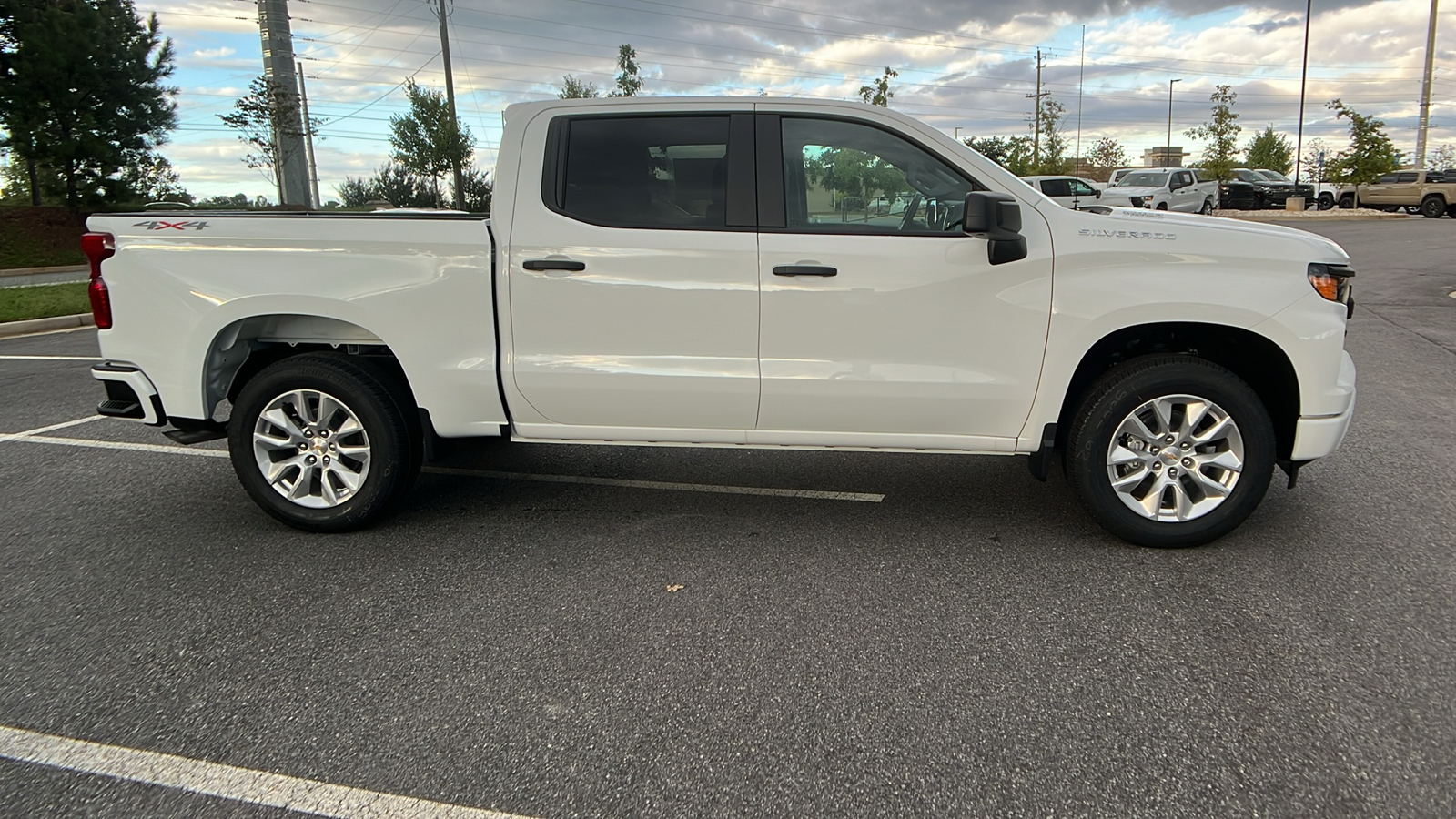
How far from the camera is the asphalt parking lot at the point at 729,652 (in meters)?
2.57

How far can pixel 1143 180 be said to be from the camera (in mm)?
31594

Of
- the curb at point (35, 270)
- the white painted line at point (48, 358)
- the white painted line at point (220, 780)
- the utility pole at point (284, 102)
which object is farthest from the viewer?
the utility pole at point (284, 102)

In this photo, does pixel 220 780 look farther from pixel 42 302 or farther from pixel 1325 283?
pixel 42 302

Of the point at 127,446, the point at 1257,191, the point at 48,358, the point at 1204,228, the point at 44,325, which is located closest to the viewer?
the point at 1204,228

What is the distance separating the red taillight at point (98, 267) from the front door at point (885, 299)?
3.09 metres

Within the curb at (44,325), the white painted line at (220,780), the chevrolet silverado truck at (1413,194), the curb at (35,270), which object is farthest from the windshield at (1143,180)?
the white painted line at (220,780)

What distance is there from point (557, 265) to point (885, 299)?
4.83ft

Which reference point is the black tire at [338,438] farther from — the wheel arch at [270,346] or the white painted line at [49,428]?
the white painted line at [49,428]

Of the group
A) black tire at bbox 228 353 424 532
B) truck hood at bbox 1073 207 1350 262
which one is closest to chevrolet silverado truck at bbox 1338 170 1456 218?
truck hood at bbox 1073 207 1350 262

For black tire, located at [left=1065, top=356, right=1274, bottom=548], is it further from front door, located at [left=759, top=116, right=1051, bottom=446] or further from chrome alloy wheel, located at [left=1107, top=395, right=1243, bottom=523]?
front door, located at [left=759, top=116, right=1051, bottom=446]

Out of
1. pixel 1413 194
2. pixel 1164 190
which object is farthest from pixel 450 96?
pixel 1413 194

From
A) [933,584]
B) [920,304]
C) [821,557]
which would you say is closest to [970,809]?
[933,584]

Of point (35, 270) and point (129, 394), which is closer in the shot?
point (129, 394)

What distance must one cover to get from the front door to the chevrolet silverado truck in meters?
40.0
